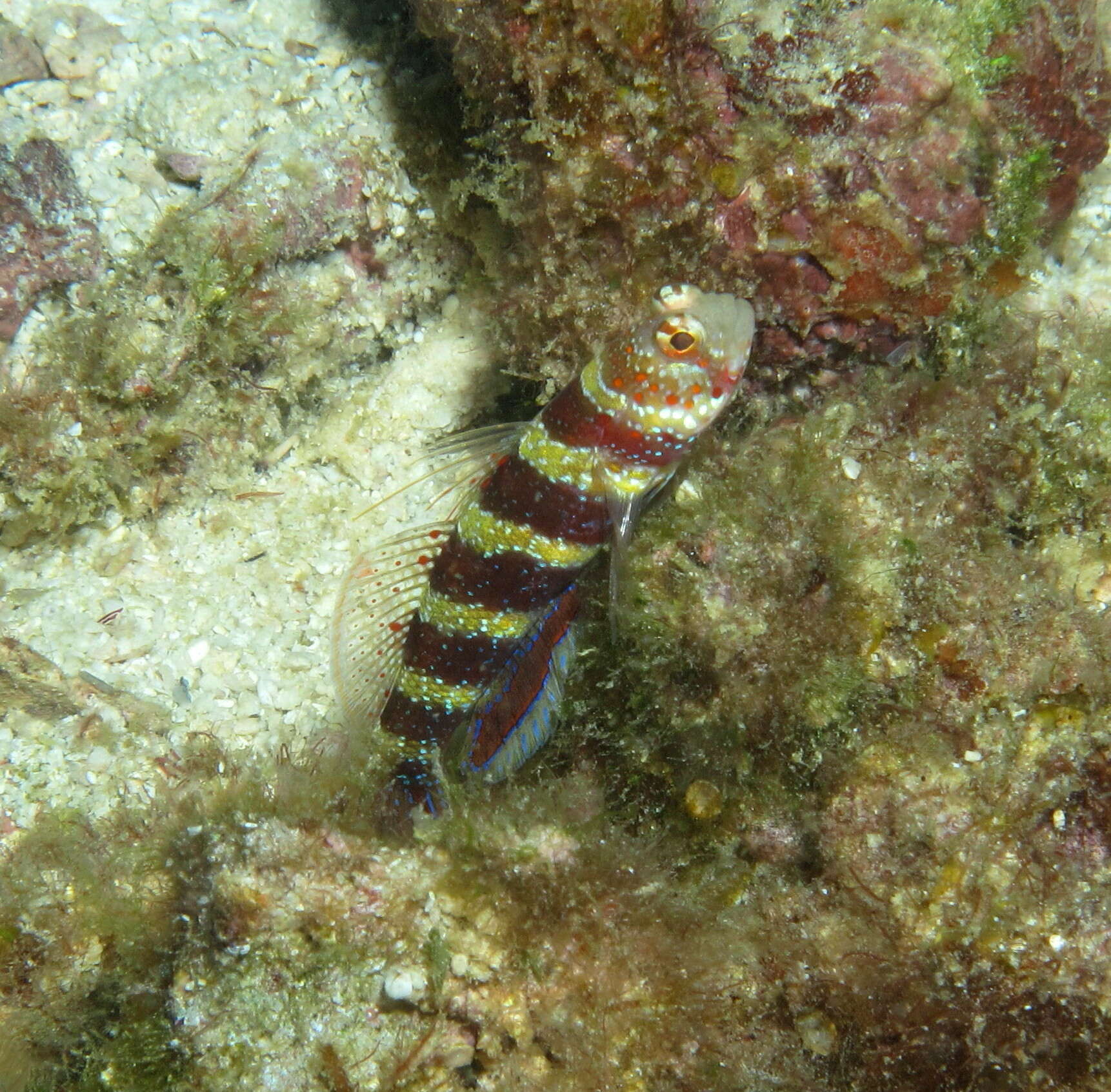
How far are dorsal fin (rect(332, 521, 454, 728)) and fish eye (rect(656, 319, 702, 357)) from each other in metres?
1.56

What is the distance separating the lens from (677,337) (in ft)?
A: 9.30

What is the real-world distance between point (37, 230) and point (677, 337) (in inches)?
124

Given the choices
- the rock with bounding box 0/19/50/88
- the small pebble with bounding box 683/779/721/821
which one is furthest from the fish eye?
the rock with bounding box 0/19/50/88

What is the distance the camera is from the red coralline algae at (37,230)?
3.40 metres

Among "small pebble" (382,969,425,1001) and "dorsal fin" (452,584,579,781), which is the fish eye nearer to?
"dorsal fin" (452,584,579,781)

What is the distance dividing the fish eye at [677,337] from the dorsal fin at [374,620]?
1.56 m

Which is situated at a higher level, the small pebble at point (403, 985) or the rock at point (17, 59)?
the rock at point (17, 59)

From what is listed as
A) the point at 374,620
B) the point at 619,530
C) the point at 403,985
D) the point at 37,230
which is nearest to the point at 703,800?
the point at 619,530

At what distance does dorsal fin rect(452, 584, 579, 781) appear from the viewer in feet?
11.9

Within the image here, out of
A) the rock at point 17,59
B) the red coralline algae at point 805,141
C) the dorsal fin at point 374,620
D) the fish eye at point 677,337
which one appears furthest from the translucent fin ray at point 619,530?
the rock at point 17,59

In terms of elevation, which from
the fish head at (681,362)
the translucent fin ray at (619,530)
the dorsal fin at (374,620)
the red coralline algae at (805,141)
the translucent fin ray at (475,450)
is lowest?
the dorsal fin at (374,620)

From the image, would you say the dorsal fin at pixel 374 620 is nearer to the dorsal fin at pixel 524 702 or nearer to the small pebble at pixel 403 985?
the dorsal fin at pixel 524 702

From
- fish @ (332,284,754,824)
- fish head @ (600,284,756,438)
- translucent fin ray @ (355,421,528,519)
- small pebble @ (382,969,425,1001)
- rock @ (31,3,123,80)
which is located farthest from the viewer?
rock @ (31,3,123,80)

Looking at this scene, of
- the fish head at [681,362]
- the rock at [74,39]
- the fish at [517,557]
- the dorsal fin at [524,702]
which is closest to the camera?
the fish head at [681,362]
